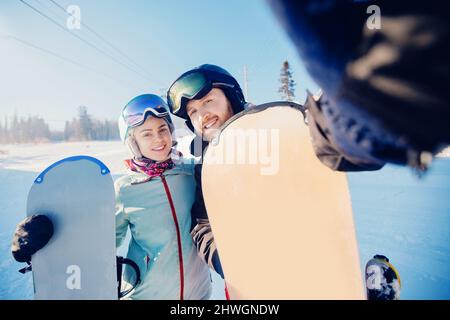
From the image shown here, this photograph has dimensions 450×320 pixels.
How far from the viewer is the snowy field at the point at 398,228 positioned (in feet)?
8.04

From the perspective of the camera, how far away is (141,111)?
1.70m

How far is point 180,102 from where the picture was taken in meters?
1.66

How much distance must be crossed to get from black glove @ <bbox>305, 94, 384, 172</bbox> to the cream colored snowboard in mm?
436

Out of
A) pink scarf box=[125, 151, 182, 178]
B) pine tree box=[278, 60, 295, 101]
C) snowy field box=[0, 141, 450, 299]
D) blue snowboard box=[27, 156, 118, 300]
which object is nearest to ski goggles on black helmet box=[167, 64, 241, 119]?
pink scarf box=[125, 151, 182, 178]

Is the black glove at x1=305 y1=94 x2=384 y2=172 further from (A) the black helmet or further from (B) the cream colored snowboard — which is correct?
(A) the black helmet

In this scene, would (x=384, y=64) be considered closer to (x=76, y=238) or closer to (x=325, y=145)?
(x=325, y=145)

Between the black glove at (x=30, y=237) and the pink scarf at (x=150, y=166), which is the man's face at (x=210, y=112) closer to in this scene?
the pink scarf at (x=150, y=166)

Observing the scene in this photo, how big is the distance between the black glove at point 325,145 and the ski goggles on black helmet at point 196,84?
117cm

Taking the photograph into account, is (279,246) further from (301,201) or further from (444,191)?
(444,191)

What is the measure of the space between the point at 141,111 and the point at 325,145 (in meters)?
1.51

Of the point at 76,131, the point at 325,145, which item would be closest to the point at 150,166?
the point at 325,145

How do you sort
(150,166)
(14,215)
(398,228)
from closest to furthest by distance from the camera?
(150,166) < (398,228) < (14,215)
